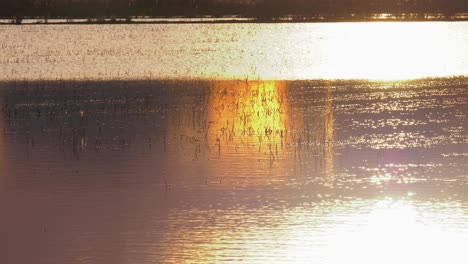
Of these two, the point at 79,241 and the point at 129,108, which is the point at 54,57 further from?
the point at 79,241

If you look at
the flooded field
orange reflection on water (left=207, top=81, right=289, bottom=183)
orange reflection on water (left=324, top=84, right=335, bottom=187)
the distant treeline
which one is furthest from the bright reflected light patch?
the distant treeline

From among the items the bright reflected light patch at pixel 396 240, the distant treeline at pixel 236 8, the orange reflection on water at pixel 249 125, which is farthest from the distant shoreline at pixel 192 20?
the bright reflected light patch at pixel 396 240

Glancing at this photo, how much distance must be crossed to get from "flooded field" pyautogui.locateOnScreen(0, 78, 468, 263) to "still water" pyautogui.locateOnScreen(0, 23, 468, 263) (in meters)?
→ 0.03

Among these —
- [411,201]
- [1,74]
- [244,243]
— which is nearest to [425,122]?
[411,201]

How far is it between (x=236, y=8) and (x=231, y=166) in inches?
2656

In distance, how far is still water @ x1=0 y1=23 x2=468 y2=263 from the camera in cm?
1153

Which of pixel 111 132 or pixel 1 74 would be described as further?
pixel 1 74

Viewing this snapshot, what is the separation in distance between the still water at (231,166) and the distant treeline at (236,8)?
44073 mm

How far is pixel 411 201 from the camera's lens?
534 inches

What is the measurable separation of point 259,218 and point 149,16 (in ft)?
224

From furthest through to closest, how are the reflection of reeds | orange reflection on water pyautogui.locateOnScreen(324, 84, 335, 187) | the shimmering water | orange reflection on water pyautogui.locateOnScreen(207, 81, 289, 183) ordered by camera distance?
the shimmering water → the reflection of reeds → orange reflection on water pyautogui.locateOnScreen(207, 81, 289, 183) → orange reflection on water pyautogui.locateOnScreen(324, 84, 335, 187)

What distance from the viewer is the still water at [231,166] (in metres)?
11.5

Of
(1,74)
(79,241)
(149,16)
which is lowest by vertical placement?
(79,241)

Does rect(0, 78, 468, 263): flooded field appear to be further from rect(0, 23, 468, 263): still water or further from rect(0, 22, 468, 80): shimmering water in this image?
rect(0, 22, 468, 80): shimmering water
